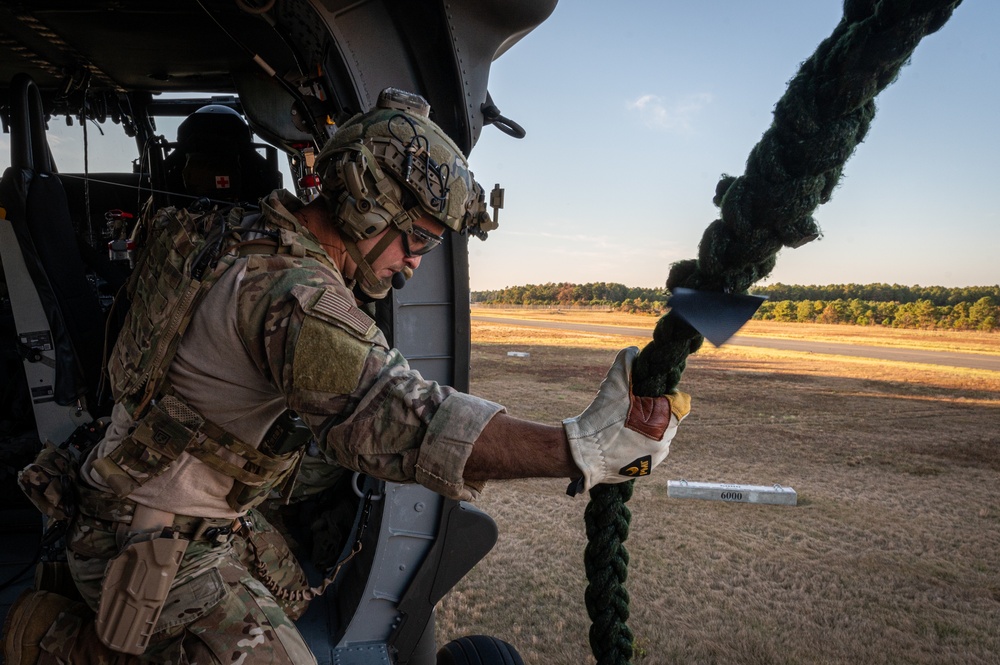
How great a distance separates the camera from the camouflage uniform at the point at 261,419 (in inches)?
55.2

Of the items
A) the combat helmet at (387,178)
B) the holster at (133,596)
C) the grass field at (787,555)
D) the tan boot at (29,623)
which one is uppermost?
the combat helmet at (387,178)

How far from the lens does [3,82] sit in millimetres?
4020

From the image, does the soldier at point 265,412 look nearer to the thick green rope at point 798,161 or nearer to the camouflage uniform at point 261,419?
the camouflage uniform at point 261,419

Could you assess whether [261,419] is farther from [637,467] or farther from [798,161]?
[798,161]

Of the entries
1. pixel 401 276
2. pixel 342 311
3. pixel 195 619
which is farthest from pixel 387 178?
pixel 195 619

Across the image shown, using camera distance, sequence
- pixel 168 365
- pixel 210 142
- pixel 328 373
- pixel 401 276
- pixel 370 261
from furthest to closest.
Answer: pixel 210 142
pixel 401 276
pixel 370 261
pixel 168 365
pixel 328 373

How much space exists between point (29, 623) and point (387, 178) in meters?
1.56

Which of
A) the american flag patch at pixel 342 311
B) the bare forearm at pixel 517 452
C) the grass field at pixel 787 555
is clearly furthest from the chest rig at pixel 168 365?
the grass field at pixel 787 555

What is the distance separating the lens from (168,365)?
166 centimetres

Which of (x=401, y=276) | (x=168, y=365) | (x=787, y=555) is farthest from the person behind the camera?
(x=787, y=555)

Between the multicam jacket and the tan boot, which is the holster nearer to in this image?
the tan boot

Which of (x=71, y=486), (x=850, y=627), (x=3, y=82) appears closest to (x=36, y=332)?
(x=71, y=486)

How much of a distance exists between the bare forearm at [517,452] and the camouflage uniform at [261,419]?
0.12 ft

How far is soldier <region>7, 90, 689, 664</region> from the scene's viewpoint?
142cm
